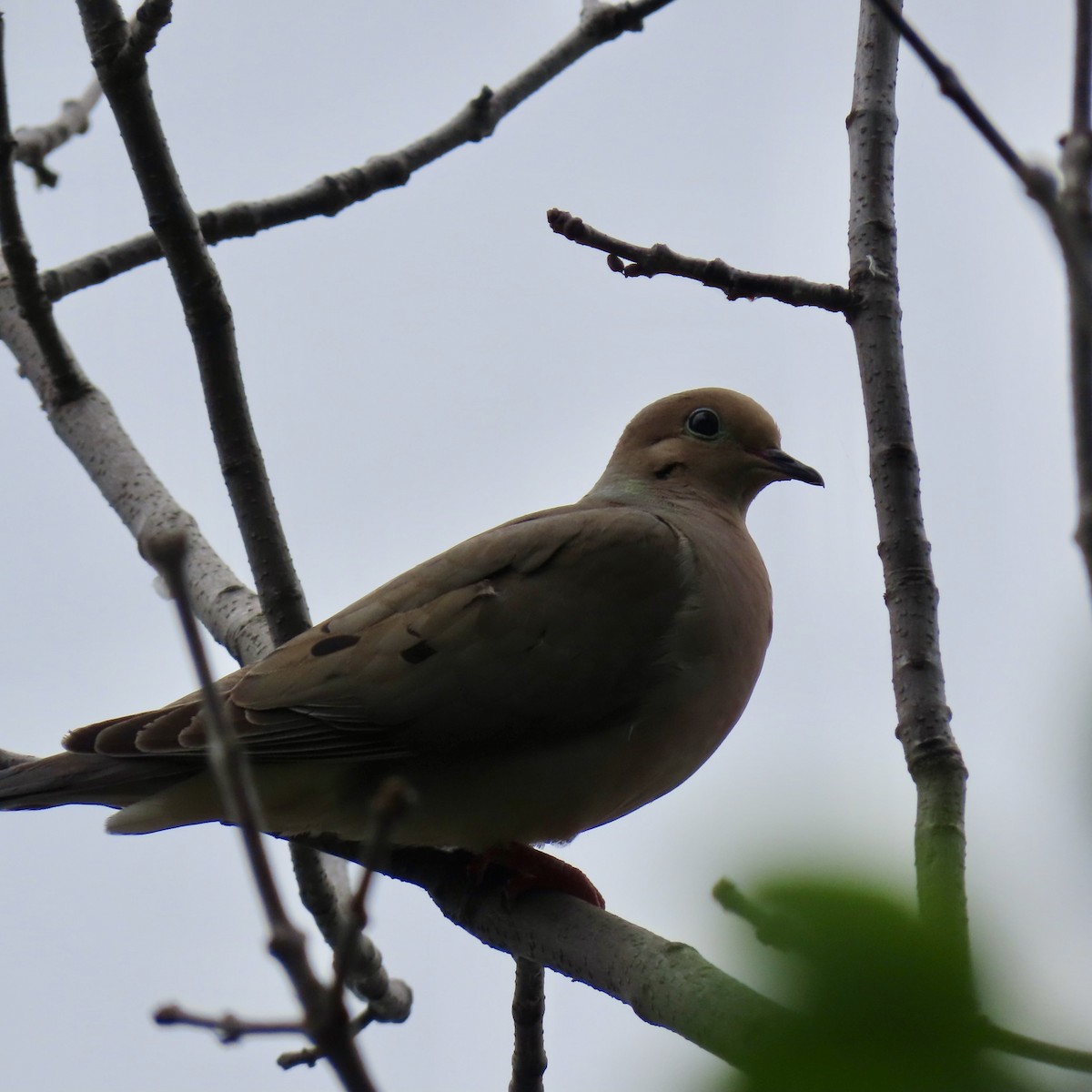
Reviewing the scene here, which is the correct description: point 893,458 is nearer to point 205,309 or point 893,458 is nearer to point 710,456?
point 205,309

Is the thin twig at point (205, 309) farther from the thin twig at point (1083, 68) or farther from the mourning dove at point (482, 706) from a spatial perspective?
the thin twig at point (1083, 68)

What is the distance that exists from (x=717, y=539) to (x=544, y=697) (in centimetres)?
90

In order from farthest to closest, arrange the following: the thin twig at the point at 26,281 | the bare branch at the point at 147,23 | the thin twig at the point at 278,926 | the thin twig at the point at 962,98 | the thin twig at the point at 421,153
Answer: the thin twig at the point at 421,153
the thin twig at the point at 26,281
the bare branch at the point at 147,23
the thin twig at the point at 962,98
the thin twig at the point at 278,926

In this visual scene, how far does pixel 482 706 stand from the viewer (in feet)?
10.9

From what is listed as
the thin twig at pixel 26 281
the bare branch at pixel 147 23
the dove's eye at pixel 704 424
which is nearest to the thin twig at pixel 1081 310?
the bare branch at pixel 147 23

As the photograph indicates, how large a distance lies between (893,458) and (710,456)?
1897 millimetres

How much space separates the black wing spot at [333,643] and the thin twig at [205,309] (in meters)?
0.19

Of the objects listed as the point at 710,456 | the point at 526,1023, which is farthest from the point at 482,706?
the point at 710,456

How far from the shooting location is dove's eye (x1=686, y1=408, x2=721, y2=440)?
460 centimetres

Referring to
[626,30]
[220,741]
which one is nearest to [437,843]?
[626,30]

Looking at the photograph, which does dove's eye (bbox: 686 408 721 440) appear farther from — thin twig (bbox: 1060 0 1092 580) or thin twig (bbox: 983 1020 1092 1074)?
thin twig (bbox: 983 1020 1092 1074)

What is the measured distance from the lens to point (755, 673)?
12.5 ft

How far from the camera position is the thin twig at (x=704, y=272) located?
2615 mm

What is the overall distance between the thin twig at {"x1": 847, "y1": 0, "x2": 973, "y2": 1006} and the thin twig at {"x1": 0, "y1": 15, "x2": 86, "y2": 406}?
1.67 meters
